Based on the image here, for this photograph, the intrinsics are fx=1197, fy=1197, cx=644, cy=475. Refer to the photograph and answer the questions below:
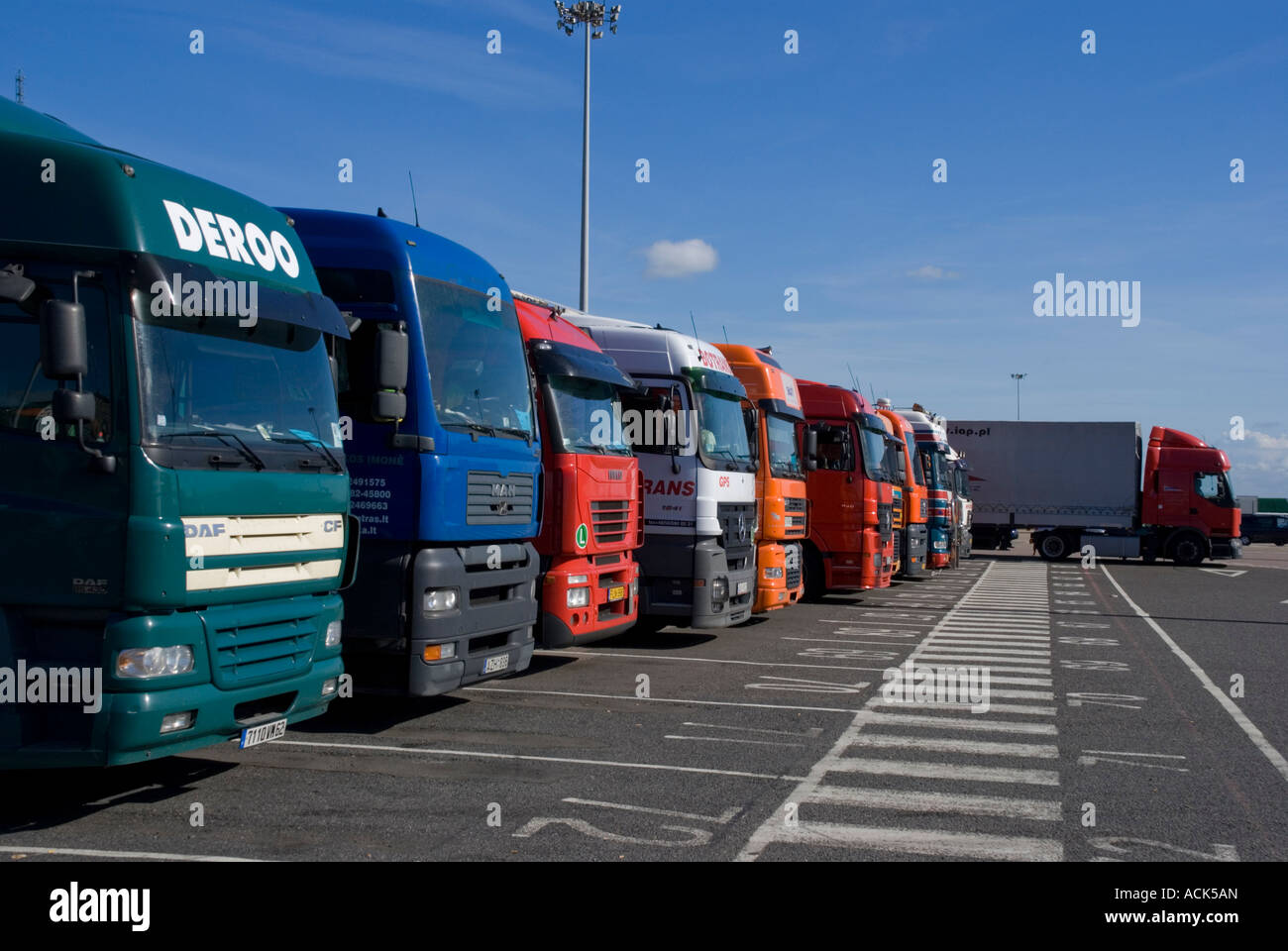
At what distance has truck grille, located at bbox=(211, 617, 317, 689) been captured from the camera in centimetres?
620

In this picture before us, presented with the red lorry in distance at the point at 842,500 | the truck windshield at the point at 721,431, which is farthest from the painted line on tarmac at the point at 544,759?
the red lorry in distance at the point at 842,500

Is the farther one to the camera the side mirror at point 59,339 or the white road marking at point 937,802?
the white road marking at point 937,802

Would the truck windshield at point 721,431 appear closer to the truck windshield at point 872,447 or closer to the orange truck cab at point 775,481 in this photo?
the orange truck cab at point 775,481

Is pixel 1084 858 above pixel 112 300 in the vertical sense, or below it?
below

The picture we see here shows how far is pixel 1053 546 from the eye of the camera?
40531 mm

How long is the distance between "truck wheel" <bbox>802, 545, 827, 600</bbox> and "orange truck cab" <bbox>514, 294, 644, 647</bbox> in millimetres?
8364

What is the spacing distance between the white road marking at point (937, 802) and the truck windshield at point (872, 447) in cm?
1250

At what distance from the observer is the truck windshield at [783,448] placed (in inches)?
607

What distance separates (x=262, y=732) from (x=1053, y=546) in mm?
37632

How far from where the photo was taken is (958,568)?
3378cm
